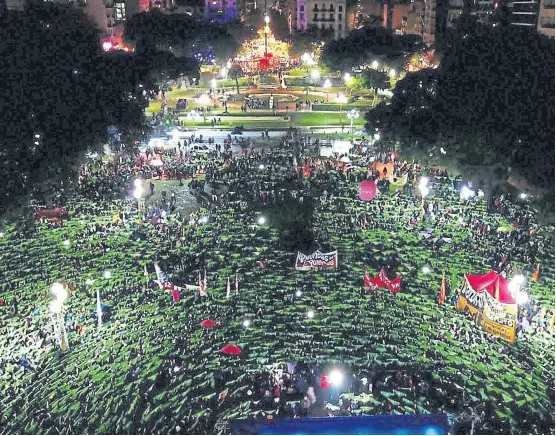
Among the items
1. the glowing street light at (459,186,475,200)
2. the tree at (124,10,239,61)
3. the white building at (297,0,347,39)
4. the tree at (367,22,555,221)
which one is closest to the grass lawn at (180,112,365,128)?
the tree at (367,22,555,221)

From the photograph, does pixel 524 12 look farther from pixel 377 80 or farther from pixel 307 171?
pixel 307 171

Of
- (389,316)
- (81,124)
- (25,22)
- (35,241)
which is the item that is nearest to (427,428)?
(389,316)

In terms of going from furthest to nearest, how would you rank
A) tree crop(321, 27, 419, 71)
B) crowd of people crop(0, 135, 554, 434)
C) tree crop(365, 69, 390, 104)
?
tree crop(321, 27, 419, 71) < tree crop(365, 69, 390, 104) < crowd of people crop(0, 135, 554, 434)

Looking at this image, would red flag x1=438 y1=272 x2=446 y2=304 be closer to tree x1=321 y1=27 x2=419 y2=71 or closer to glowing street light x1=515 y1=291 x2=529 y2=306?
glowing street light x1=515 y1=291 x2=529 y2=306

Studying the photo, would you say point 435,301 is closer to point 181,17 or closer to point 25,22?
point 25,22

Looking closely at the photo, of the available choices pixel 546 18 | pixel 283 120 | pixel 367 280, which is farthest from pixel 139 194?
pixel 546 18

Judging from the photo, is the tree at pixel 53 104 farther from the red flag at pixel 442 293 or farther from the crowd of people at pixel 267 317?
the red flag at pixel 442 293
